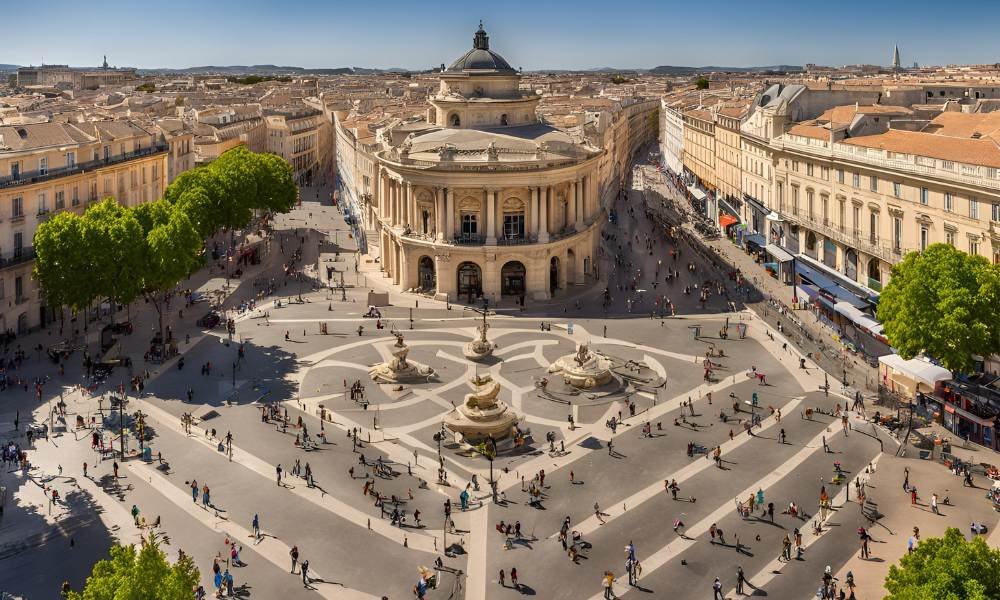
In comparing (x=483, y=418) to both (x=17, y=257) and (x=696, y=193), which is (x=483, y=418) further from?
(x=696, y=193)

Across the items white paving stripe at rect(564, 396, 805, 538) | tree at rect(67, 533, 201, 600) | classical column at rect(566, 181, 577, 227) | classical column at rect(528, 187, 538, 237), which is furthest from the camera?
classical column at rect(566, 181, 577, 227)

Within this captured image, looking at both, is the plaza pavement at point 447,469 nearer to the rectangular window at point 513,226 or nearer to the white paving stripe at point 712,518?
the white paving stripe at point 712,518

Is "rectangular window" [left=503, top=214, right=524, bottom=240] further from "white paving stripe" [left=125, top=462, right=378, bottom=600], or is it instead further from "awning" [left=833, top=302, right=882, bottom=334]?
"white paving stripe" [left=125, top=462, right=378, bottom=600]

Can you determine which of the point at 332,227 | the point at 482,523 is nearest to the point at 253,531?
the point at 482,523

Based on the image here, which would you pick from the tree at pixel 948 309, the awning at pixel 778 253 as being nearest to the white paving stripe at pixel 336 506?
the tree at pixel 948 309

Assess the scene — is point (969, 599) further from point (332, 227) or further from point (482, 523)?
point (332, 227)

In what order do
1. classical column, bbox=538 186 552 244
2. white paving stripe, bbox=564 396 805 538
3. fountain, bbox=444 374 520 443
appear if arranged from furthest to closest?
classical column, bbox=538 186 552 244
fountain, bbox=444 374 520 443
white paving stripe, bbox=564 396 805 538

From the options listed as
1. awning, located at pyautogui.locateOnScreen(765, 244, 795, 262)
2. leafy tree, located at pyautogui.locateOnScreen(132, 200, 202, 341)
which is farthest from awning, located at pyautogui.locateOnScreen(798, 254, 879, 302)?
leafy tree, located at pyautogui.locateOnScreen(132, 200, 202, 341)
